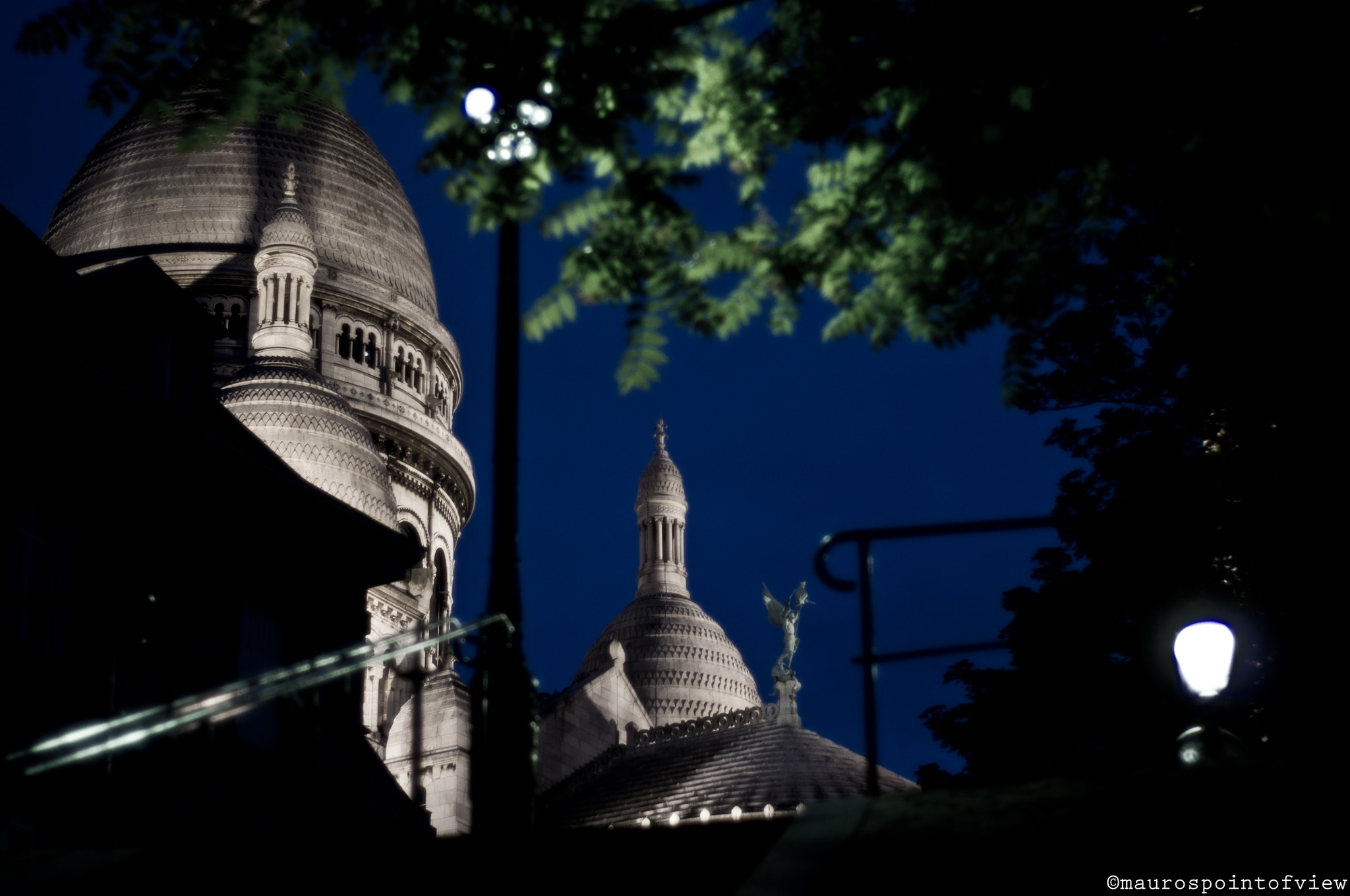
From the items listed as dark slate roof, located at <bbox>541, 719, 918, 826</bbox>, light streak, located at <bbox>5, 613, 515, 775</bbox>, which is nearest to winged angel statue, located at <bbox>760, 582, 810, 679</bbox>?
dark slate roof, located at <bbox>541, 719, 918, 826</bbox>

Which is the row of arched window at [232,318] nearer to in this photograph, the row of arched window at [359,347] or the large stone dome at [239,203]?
the large stone dome at [239,203]

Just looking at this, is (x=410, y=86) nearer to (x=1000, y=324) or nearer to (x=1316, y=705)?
(x=1000, y=324)

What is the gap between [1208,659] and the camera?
952 cm

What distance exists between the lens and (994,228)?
9.85 m

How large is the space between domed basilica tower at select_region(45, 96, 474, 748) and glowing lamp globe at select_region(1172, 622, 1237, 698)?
48.3m

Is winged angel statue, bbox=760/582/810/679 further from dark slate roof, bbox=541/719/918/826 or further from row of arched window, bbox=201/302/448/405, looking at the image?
row of arched window, bbox=201/302/448/405

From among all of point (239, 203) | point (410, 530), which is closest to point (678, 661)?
point (410, 530)

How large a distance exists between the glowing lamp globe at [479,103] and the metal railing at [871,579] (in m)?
3.19

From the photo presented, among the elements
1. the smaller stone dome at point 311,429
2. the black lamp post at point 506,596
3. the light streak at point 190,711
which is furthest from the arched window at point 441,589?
the black lamp post at point 506,596

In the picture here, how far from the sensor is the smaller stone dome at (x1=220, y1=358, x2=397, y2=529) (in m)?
52.2

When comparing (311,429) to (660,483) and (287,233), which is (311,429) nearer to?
(287,233)

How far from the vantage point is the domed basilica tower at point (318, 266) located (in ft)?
200

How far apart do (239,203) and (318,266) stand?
441 cm

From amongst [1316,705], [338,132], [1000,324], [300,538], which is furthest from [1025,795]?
[338,132]
